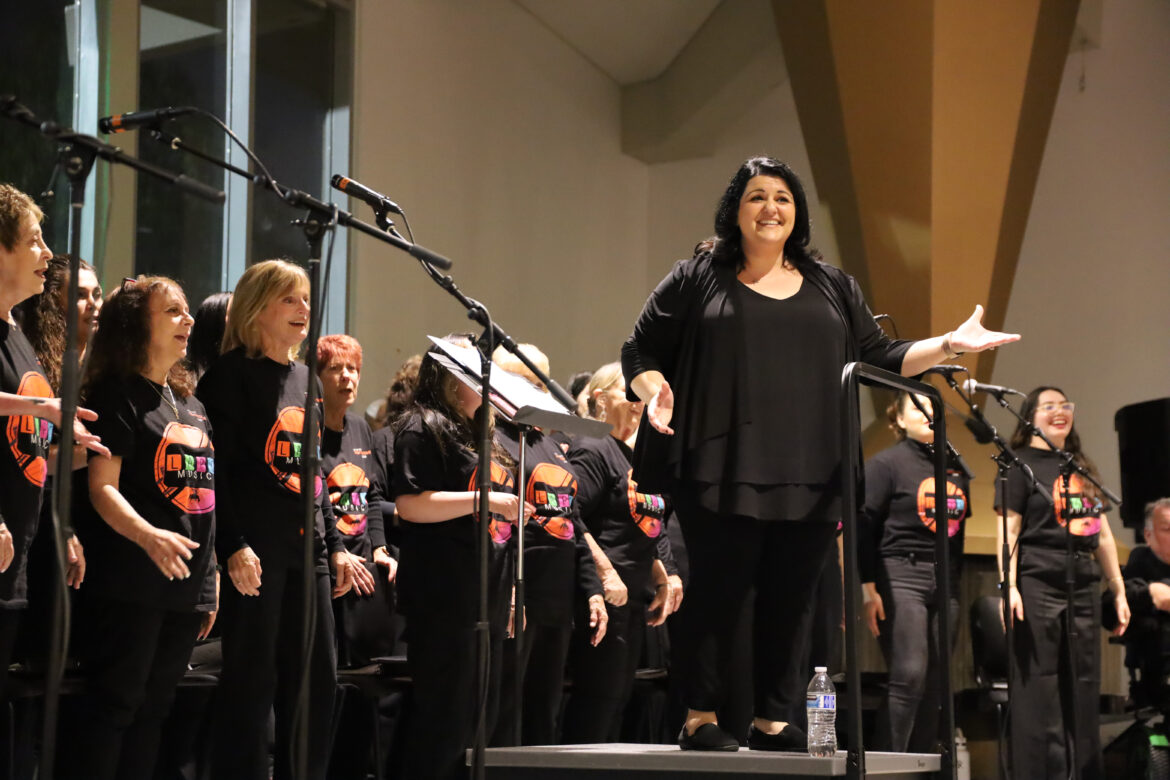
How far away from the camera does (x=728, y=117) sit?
9156 millimetres

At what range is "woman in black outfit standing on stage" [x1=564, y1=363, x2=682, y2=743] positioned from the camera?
4352mm

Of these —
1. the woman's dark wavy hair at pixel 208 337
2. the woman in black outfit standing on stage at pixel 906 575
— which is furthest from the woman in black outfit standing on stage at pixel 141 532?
the woman in black outfit standing on stage at pixel 906 575

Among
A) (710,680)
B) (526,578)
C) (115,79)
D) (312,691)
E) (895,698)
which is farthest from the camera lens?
(115,79)

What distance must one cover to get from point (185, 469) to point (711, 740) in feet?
4.60

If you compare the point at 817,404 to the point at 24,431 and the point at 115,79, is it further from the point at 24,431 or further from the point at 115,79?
the point at 115,79

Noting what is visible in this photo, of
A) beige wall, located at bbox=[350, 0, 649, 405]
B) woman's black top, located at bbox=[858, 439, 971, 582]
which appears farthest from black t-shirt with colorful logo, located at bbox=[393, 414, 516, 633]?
beige wall, located at bbox=[350, 0, 649, 405]

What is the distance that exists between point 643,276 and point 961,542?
466 cm

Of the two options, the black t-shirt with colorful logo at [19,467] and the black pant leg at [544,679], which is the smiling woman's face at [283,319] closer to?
the black t-shirt with colorful logo at [19,467]

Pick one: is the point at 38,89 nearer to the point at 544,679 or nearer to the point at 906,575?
the point at 544,679

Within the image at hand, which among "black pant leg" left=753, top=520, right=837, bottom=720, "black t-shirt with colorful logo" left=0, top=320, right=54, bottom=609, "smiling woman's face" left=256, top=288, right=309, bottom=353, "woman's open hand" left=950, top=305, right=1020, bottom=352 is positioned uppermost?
"smiling woman's face" left=256, top=288, right=309, bottom=353

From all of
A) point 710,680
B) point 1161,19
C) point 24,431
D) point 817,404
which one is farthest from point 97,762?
point 1161,19

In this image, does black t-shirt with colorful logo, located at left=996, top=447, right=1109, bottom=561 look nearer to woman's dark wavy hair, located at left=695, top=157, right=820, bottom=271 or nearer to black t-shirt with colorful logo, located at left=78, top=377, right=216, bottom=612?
woman's dark wavy hair, located at left=695, top=157, right=820, bottom=271

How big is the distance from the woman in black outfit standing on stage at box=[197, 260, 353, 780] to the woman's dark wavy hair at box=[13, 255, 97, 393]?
371 mm

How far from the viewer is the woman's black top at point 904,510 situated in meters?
5.02
